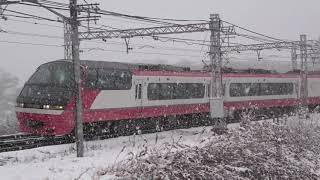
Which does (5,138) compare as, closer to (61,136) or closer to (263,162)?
(61,136)

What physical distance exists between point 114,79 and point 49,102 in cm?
323

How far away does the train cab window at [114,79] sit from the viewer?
1755 centimetres

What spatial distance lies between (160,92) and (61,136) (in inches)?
216

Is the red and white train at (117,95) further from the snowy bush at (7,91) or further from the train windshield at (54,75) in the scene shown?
the snowy bush at (7,91)

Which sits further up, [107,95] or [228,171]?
[107,95]

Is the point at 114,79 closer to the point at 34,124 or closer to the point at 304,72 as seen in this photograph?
the point at 34,124

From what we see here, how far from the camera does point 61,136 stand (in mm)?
17172

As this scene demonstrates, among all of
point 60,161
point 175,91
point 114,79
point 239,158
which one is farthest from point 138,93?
point 60,161

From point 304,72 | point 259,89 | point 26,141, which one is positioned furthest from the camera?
point 304,72

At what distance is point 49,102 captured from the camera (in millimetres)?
15805

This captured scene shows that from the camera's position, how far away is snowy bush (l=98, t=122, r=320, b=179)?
406 inches

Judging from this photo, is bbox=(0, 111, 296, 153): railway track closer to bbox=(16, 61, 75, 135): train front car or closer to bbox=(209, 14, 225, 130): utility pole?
bbox=(16, 61, 75, 135): train front car

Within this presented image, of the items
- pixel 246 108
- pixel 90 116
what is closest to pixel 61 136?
pixel 90 116

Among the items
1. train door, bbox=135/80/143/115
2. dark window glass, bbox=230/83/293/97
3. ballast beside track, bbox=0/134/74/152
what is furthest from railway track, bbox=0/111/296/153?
dark window glass, bbox=230/83/293/97
